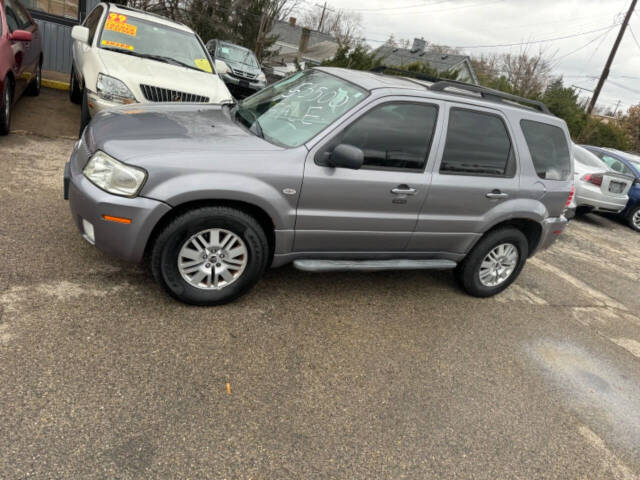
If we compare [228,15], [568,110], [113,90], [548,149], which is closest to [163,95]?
[113,90]

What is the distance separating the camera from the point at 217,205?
335 centimetres

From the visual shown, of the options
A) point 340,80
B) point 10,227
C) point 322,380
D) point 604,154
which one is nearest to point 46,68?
point 10,227

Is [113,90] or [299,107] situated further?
[113,90]

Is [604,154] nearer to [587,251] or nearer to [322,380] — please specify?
[587,251]

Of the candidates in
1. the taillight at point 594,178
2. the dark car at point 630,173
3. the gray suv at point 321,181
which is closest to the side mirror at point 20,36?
the gray suv at point 321,181

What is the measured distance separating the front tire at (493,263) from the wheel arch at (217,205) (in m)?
2.11

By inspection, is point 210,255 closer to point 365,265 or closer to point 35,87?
point 365,265

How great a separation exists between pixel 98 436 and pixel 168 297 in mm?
1371

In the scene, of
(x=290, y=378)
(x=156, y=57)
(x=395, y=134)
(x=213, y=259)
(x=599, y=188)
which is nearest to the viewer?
(x=290, y=378)

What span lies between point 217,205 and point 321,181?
30.6 inches

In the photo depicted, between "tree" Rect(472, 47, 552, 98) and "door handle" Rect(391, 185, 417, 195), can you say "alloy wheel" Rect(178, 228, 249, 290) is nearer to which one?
"door handle" Rect(391, 185, 417, 195)

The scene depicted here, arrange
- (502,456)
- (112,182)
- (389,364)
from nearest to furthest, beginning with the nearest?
(502,456)
(112,182)
(389,364)

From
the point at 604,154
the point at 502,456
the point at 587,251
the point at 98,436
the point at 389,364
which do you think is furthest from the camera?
the point at 604,154

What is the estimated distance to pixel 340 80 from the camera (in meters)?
4.06
